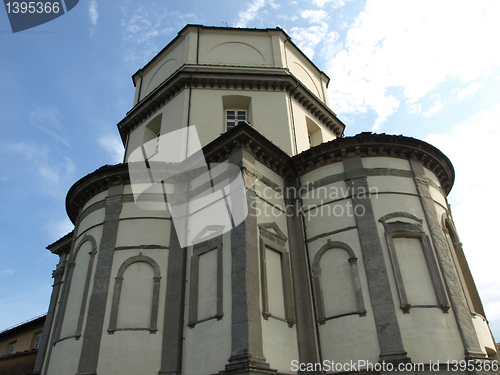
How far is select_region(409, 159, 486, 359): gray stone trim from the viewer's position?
10.7m

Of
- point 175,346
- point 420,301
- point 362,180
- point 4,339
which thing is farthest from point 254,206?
point 4,339

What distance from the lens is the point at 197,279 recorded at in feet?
40.0

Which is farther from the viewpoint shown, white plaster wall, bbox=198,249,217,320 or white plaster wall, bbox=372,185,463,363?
white plaster wall, bbox=198,249,217,320

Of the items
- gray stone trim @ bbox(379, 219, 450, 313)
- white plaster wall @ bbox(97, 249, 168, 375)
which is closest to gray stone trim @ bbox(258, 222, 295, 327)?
gray stone trim @ bbox(379, 219, 450, 313)

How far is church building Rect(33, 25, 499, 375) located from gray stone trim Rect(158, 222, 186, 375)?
39mm

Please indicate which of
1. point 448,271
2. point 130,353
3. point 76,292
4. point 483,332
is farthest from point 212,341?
point 483,332

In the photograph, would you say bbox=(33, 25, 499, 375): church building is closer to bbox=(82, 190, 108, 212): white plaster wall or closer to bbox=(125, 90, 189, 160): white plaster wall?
bbox=(82, 190, 108, 212): white plaster wall

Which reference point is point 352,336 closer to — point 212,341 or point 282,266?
point 282,266

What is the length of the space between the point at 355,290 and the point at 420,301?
1.81 m

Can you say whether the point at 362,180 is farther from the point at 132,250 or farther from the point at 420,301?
the point at 132,250

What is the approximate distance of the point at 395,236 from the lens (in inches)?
482

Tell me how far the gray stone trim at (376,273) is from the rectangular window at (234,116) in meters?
5.44

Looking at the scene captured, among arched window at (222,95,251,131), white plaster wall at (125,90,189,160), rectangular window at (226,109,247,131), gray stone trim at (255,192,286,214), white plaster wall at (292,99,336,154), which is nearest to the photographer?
gray stone trim at (255,192,286,214)

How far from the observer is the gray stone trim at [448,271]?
10688 mm
